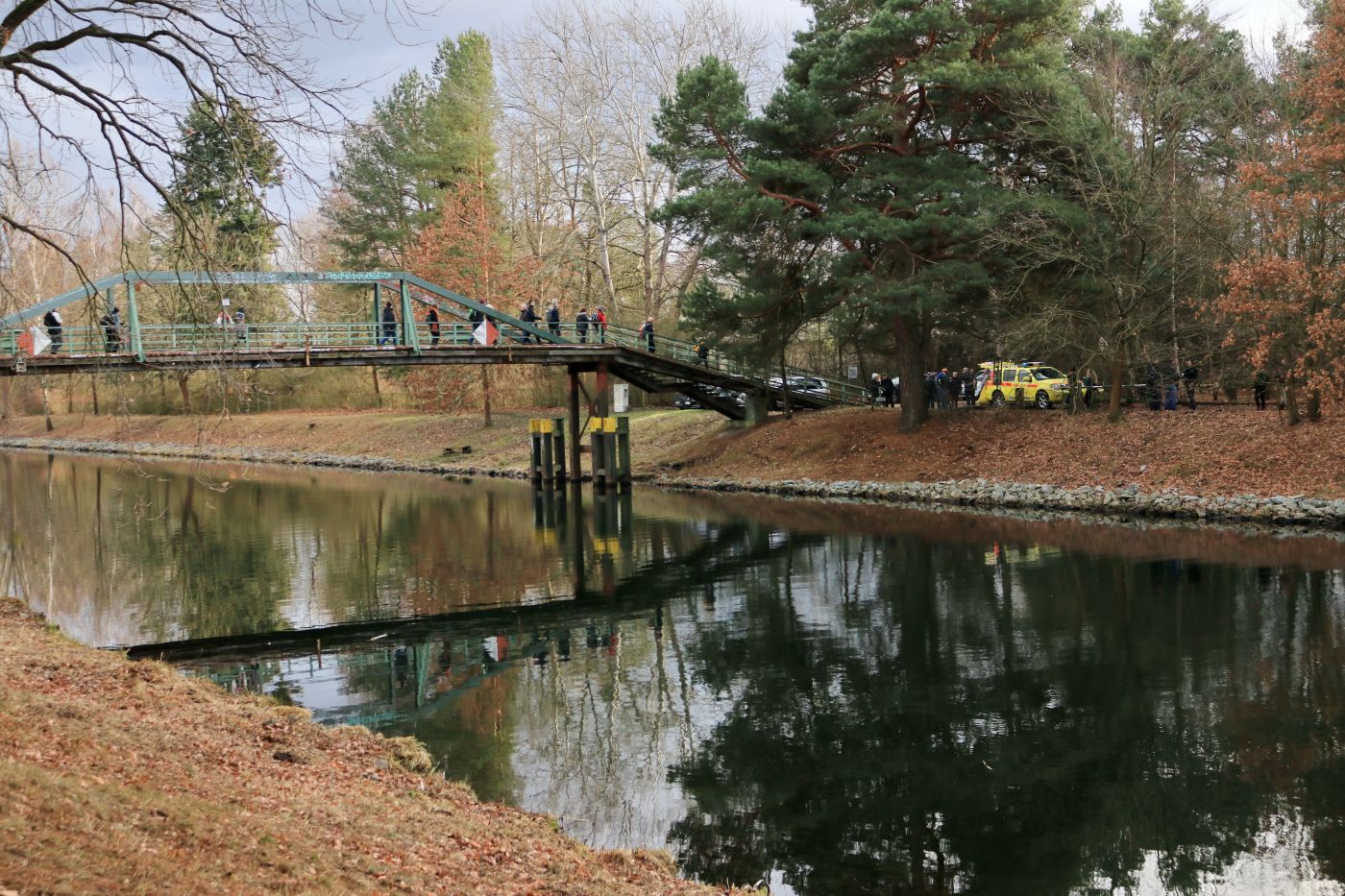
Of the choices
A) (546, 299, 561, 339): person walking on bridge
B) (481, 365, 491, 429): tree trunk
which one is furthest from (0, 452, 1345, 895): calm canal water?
(481, 365, 491, 429): tree trunk

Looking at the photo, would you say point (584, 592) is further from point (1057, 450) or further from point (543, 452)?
point (543, 452)

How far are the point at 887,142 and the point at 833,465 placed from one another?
374 inches

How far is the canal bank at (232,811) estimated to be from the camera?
5746 mm

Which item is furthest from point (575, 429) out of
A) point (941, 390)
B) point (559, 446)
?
point (941, 390)

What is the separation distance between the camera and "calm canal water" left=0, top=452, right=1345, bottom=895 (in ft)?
31.6

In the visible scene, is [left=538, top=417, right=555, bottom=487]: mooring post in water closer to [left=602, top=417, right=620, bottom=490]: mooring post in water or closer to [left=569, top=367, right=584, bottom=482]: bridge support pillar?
[left=569, top=367, right=584, bottom=482]: bridge support pillar

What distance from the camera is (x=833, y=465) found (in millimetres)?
36031

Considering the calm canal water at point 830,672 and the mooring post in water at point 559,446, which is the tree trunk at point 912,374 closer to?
the calm canal water at point 830,672

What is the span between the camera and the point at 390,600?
20.8 metres

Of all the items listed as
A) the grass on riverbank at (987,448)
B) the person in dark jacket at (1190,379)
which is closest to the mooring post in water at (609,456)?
the grass on riverbank at (987,448)

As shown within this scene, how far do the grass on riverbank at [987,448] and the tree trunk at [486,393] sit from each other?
0.54 meters

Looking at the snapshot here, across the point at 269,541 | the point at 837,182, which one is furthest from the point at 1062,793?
the point at 837,182

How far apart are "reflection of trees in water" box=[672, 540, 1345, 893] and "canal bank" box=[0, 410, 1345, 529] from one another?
6499mm

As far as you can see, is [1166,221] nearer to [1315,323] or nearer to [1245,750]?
[1315,323]
